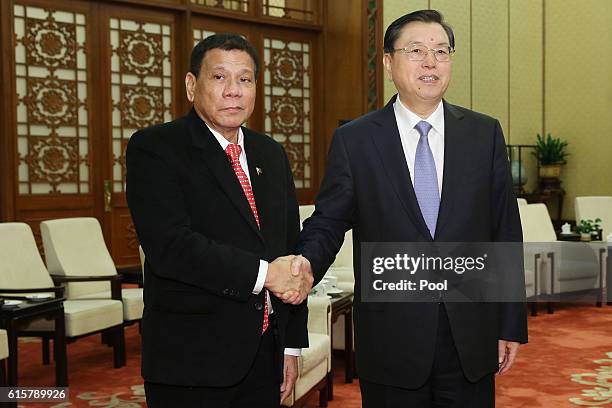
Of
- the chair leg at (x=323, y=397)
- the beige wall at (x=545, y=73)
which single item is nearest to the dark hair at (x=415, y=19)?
the chair leg at (x=323, y=397)

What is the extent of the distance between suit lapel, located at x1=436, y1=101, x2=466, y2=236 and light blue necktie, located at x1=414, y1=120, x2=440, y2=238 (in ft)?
0.07

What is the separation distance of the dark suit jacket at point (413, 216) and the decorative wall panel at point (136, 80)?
21.9 feet

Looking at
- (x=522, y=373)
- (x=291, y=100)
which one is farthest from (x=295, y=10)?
(x=522, y=373)

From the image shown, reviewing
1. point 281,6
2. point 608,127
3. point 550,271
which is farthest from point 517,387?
point 608,127

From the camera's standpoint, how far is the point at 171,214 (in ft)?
6.25

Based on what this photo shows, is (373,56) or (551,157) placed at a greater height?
(373,56)

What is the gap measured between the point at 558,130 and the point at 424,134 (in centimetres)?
999

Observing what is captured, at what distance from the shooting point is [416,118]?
79.6 inches

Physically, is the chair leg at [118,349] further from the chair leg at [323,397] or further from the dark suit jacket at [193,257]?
the dark suit jacket at [193,257]

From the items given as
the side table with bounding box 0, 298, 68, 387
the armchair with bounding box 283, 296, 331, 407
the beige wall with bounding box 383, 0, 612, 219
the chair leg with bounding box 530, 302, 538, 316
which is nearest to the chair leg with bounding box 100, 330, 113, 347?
the side table with bounding box 0, 298, 68, 387

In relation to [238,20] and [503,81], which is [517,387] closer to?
[238,20]

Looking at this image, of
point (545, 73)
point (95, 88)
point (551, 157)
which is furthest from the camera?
point (545, 73)

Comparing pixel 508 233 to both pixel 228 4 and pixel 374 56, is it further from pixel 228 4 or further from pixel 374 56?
pixel 228 4

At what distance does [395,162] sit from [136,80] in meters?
6.97
